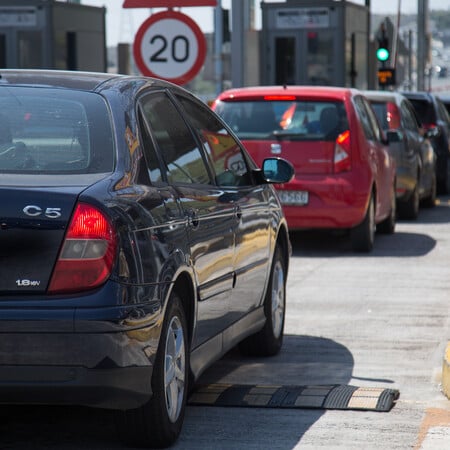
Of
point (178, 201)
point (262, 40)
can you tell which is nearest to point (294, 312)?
point (178, 201)

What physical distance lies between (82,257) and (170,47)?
26.8ft

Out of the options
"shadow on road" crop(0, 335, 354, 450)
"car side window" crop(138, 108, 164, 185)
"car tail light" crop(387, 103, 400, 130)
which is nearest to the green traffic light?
"car tail light" crop(387, 103, 400, 130)

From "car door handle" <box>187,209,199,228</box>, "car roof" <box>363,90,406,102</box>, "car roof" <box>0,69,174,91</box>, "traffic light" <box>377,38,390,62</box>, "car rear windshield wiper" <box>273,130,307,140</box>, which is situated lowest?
"car rear windshield wiper" <box>273,130,307,140</box>

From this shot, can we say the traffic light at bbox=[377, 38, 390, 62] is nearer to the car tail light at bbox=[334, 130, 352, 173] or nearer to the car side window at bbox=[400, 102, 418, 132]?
the car side window at bbox=[400, 102, 418, 132]

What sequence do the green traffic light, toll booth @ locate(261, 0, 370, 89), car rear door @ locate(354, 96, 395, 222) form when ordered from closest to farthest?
car rear door @ locate(354, 96, 395, 222) < toll booth @ locate(261, 0, 370, 89) < the green traffic light

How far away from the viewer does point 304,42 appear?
32406 mm

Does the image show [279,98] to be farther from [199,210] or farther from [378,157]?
[199,210]

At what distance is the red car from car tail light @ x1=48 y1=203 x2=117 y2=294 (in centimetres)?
864

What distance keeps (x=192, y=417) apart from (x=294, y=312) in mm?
3551

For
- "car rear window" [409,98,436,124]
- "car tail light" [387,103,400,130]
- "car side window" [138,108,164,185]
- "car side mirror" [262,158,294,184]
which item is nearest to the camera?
"car side window" [138,108,164,185]

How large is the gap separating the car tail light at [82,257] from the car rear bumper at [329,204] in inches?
342

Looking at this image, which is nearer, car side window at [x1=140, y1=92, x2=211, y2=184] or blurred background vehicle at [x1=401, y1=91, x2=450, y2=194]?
car side window at [x1=140, y1=92, x2=211, y2=184]

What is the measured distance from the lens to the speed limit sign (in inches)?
523

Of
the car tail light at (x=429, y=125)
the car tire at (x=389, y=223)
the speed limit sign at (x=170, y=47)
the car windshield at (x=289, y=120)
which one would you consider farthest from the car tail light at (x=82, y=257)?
the car tail light at (x=429, y=125)
